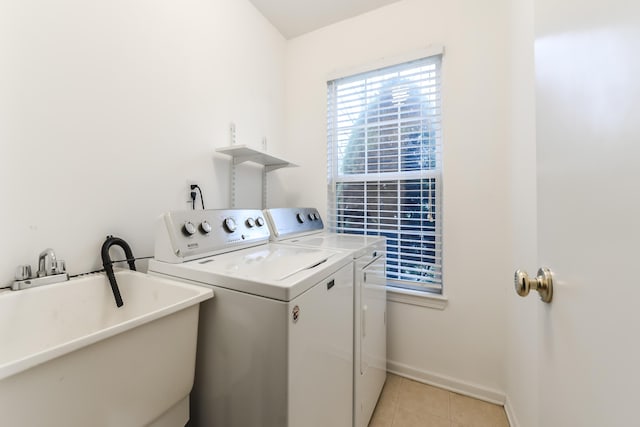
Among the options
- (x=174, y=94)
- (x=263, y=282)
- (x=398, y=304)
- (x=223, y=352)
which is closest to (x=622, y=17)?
(x=263, y=282)

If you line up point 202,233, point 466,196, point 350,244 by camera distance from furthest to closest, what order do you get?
point 466,196 → point 350,244 → point 202,233

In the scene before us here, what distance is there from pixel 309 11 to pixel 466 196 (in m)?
1.91

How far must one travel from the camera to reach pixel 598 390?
37 centimetres

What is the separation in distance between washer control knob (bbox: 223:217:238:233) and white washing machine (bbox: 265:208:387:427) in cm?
30

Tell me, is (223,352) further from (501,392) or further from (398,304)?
(501,392)

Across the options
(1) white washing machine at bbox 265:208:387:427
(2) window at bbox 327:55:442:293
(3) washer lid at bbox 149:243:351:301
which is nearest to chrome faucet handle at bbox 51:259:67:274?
(3) washer lid at bbox 149:243:351:301

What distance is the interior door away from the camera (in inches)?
12.3

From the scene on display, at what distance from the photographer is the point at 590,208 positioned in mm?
399

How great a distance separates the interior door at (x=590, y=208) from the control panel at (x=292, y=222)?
4.22 feet

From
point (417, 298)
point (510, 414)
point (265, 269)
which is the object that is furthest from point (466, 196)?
point (265, 269)

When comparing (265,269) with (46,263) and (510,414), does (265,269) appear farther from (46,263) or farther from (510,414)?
(510,414)

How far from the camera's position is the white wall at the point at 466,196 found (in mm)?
1599

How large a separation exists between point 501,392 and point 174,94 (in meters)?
2.70

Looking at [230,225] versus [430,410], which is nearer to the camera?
[230,225]
